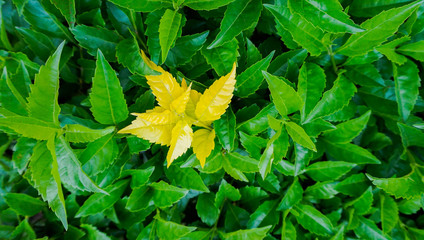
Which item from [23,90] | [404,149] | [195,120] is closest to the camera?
[195,120]

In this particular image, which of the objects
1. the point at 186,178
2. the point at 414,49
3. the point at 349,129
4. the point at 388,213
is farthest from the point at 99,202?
the point at 414,49

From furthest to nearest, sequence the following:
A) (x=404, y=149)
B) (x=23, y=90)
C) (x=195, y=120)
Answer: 1. (x=404, y=149)
2. (x=23, y=90)
3. (x=195, y=120)

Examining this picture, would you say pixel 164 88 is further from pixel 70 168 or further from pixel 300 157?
pixel 300 157

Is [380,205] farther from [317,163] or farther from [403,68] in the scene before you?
[403,68]

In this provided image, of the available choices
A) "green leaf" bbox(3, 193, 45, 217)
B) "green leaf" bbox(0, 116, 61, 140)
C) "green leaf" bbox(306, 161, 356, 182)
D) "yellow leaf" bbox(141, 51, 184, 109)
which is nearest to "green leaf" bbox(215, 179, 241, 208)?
"green leaf" bbox(306, 161, 356, 182)

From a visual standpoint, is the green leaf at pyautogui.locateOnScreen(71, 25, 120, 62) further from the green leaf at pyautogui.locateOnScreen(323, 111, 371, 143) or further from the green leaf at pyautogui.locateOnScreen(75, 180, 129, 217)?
the green leaf at pyautogui.locateOnScreen(323, 111, 371, 143)

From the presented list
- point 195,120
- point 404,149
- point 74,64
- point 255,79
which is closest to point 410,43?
point 404,149
